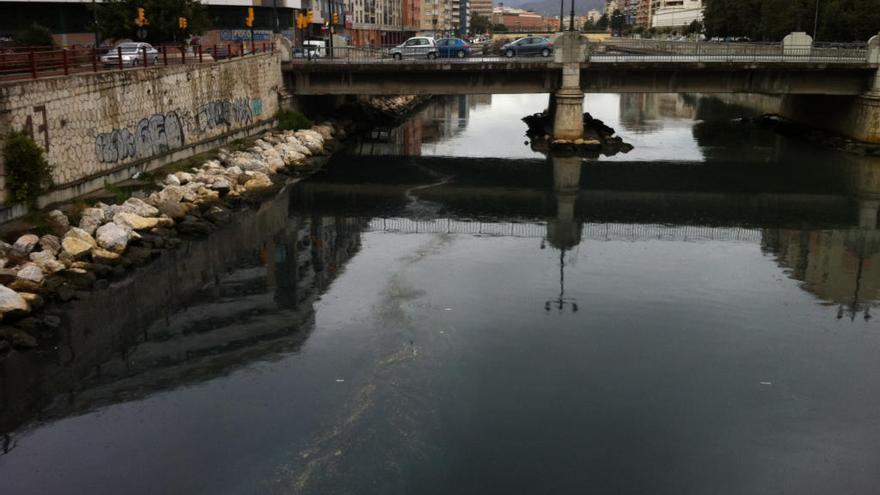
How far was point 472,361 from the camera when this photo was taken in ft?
63.5

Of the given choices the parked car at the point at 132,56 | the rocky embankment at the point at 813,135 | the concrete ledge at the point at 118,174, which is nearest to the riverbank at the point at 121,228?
the concrete ledge at the point at 118,174

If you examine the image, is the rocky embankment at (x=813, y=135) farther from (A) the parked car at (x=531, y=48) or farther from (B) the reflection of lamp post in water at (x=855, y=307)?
(B) the reflection of lamp post in water at (x=855, y=307)

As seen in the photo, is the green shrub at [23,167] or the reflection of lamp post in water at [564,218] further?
the green shrub at [23,167]

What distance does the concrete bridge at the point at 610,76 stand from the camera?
49.8 m

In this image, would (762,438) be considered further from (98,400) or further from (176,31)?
(176,31)

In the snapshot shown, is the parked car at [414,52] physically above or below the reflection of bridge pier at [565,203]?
above

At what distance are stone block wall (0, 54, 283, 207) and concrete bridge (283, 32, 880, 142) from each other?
241 inches

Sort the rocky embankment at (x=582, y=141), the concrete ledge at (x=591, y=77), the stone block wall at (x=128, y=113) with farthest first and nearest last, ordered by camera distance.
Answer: the rocky embankment at (x=582, y=141), the concrete ledge at (x=591, y=77), the stone block wall at (x=128, y=113)

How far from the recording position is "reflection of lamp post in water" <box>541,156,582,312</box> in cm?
2442

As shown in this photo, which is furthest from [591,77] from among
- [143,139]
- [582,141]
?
[143,139]

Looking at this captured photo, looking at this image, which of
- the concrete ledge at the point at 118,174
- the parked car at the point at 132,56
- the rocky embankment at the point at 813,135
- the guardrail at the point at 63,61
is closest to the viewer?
the concrete ledge at the point at 118,174

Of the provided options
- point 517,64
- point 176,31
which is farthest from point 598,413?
point 176,31

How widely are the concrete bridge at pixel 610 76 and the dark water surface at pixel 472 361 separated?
51.5 ft

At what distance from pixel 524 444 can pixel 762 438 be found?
4.57 m
